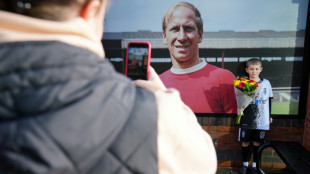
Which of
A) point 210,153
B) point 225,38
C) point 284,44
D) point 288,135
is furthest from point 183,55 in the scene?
point 210,153

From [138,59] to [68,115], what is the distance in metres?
0.72

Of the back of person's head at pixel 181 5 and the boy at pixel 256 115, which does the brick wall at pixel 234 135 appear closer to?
the boy at pixel 256 115

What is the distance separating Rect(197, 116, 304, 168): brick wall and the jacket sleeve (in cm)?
358

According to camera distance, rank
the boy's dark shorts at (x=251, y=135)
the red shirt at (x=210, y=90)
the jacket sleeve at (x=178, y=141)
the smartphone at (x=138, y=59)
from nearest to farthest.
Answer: the jacket sleeve at (x=178, y=141), the smartphone at (x=138, y=59), the boy's dark shorts at (x=251, y=135), the red shirt at (x=210, y=90)

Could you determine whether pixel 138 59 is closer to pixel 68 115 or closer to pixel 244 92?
pixel 68 115

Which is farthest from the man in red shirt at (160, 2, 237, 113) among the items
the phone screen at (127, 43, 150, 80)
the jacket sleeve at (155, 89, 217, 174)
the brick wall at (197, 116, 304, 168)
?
the jacket sleeve at (155, 89, 217, 174)

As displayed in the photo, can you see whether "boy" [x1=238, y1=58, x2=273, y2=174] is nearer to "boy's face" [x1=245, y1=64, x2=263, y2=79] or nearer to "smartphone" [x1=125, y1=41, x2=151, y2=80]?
"boy's face" [x1=245, y1=64, x2=263, y2=79]

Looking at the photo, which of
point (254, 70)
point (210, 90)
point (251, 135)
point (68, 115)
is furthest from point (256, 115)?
point (68, 115)

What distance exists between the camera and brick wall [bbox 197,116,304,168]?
414 cm

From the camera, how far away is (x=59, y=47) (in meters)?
0.57

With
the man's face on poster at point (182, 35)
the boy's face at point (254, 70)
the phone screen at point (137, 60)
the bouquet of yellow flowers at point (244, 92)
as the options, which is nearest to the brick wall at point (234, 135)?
the bouquet of yellow flowers at point (244, 92)

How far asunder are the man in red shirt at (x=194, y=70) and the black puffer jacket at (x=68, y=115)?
359 centimetres

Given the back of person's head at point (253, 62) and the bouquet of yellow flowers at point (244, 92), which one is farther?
the back of person's head at point (253, 62)

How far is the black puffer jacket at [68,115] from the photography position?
1.68ft
